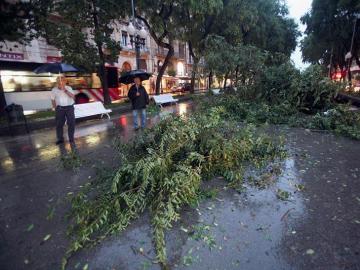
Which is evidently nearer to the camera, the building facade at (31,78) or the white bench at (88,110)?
the white bench at (88,110)

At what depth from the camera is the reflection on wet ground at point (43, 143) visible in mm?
6230

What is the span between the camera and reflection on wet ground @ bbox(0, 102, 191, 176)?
20.4ft

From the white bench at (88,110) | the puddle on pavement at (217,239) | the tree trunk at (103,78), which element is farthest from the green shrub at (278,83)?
the tree trunk at (103,78)

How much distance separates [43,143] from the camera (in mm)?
7996

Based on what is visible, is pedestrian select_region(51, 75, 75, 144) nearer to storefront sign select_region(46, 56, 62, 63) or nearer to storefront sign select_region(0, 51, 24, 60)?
storefront sign select_region(0, 51, 24, 60)

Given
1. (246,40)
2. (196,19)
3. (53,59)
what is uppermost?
(196,19)

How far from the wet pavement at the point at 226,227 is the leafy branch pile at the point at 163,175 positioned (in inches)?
6.0

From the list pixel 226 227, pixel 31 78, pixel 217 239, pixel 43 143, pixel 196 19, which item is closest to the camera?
pixel 217 239

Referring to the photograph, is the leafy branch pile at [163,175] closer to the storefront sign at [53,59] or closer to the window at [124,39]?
the storefront sign at [53,59]

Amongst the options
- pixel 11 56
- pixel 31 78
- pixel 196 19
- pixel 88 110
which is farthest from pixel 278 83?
pixel 11 56

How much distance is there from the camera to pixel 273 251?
2646 mm

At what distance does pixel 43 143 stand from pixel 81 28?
8.70 meters

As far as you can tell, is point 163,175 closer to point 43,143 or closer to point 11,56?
point 43,143

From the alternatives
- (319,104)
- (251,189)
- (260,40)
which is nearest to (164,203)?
(251,189)
